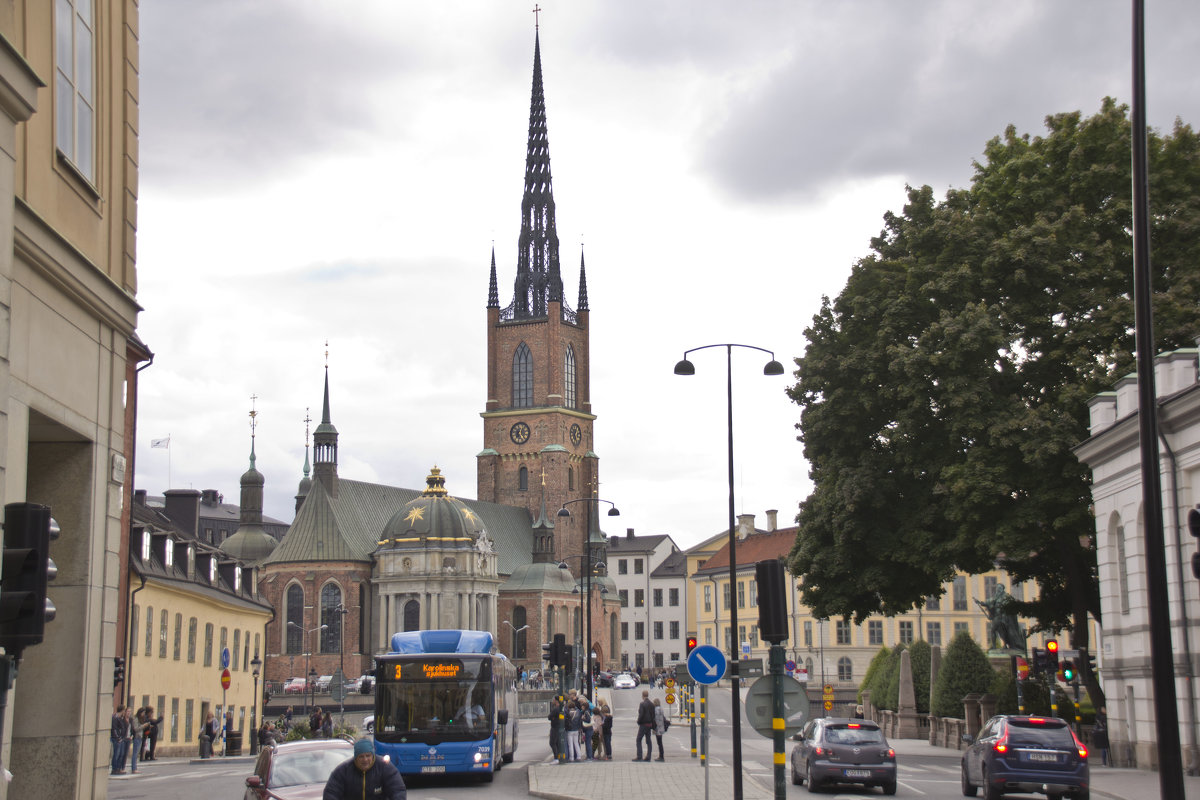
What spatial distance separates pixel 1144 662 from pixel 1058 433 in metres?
5.96

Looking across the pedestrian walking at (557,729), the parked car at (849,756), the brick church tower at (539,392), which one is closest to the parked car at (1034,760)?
the parked car at (849,756)

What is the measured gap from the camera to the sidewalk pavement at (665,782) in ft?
77.3

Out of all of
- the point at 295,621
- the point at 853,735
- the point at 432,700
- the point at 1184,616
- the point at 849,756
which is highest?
the point at 295,621

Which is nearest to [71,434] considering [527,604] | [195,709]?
[195,709]

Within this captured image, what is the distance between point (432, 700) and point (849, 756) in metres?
8.27

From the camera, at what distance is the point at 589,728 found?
34875mm

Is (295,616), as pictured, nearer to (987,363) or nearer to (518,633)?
(518,633)

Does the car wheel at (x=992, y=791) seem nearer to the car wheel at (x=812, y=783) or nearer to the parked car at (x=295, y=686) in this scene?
the car wheel at (x=812, y=783)

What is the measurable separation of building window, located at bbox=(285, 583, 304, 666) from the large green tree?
76.7 meters

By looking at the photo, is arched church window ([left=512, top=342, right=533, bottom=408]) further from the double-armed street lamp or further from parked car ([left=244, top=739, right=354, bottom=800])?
parked car ([left=244, top=739, right=354, bottom=800])

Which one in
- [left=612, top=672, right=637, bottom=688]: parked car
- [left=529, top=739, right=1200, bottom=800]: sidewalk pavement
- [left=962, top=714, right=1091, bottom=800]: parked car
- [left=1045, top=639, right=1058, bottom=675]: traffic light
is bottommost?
[left=612, top=672, right=637, bottom=688]: parked car

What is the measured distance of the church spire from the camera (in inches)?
5468

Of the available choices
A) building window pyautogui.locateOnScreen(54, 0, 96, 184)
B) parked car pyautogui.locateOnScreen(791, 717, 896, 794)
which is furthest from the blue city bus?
building window pyautogui.locateOnScreen(54, 0, 96, 184)

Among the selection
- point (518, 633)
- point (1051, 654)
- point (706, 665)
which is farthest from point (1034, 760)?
point (518, 633)
